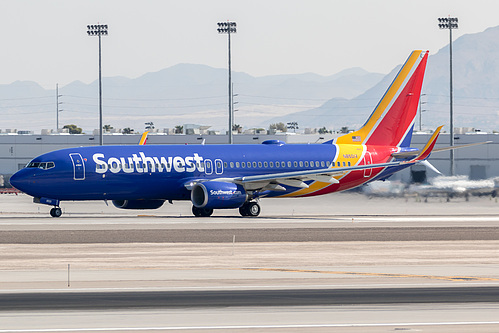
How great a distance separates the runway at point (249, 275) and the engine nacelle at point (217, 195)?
5.16 ft

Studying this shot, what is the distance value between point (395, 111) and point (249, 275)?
3616cm

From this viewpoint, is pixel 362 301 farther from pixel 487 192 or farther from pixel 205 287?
pixel 487 192

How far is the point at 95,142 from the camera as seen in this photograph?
121500 mm

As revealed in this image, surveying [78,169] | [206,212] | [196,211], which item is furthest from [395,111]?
[78,169]

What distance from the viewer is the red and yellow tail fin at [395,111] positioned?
6181cm

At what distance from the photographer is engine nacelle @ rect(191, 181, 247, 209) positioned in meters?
53.9

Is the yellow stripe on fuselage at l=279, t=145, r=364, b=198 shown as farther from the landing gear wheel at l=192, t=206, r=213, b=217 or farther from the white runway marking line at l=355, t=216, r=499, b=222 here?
the landing gear wheel at l=192, t=206, r=213, b=217

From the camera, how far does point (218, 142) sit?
12250 centimetres

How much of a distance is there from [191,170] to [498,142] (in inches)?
2746

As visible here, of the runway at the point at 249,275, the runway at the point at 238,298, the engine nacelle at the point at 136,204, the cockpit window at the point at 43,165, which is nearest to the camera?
the runway at the point at 249,275

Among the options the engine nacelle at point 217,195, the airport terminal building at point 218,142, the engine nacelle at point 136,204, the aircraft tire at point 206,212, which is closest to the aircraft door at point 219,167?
the engine nacelle at point 217,195

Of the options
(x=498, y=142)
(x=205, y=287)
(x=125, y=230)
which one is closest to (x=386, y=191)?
(x=125, y=230)

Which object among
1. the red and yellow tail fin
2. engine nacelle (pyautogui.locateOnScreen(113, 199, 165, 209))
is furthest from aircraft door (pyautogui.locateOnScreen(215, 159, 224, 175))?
the red and yellow tail fin

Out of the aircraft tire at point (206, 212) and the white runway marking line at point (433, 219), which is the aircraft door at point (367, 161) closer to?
the white runway marking line at point (433, 219)
